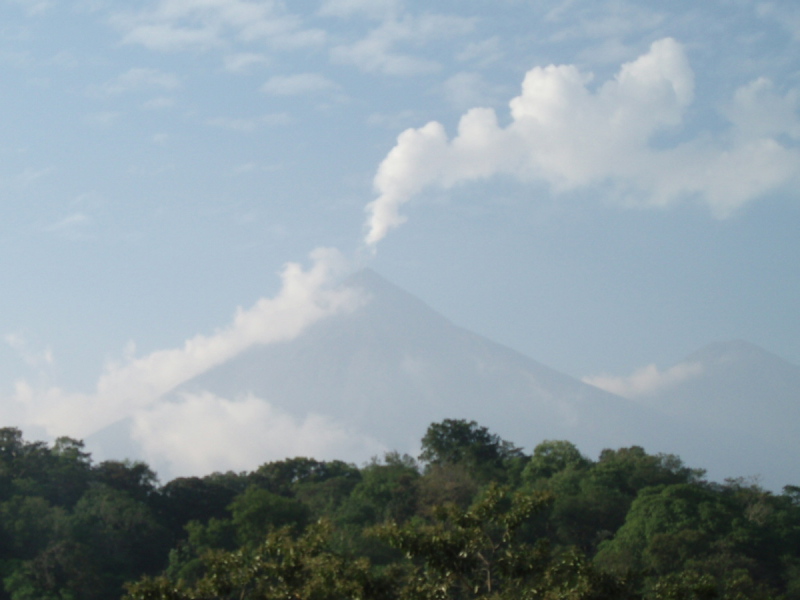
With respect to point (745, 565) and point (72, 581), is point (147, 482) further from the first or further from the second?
point (745, 565)

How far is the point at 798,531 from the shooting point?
31.2m

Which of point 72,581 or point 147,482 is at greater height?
point 147,482

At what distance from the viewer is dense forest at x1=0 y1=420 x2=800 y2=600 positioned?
9398 millimetres

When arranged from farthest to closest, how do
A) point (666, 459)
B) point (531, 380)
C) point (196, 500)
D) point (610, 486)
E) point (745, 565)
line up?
1. point (531, 380)
2. point (666, 459)
3. point (196, 500)
4. point (610, 486)
5. point (745, 565)

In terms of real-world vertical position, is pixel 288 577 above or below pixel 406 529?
below

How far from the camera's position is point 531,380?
18538cm

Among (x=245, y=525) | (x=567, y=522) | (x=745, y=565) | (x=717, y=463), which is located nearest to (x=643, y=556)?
(x=745, y=565)

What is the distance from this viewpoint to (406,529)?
934cm

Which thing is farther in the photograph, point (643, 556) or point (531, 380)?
point (531, 380)

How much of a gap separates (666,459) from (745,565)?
54.7 ft

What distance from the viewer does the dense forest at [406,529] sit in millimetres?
9398

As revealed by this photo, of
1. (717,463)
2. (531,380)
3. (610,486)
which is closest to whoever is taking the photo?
(610,486)

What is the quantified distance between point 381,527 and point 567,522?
2488 cm

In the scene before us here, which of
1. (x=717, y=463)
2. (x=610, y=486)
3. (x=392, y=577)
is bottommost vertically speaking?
(x=392, y=577)
